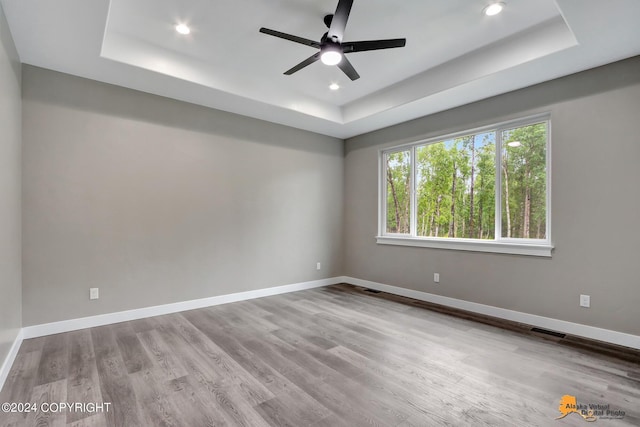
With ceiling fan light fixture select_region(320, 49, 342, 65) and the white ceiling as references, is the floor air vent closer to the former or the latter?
the white ceiling

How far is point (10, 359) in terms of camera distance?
94.6 inches

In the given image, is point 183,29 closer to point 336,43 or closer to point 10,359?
point 336,43

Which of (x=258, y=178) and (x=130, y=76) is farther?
(x=258, y=178)

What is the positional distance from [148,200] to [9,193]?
1250mm

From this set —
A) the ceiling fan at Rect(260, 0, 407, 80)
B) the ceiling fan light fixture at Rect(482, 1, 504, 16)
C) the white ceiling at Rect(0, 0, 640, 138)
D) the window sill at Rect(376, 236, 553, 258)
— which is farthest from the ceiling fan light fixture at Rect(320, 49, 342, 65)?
the window sill at Rect(376, 236, 553, 258)

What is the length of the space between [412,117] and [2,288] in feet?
15.3

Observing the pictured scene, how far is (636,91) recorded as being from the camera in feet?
9.20

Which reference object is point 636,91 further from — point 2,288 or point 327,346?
point 2,288

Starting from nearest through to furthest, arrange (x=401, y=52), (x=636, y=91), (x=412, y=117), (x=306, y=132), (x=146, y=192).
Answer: (x=636, y=91)
(x=401, y=52)
(x=146, y=192)
(x=412, y=117)
(x=306, y=132)

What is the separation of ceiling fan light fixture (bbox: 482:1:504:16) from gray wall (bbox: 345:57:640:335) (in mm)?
1210

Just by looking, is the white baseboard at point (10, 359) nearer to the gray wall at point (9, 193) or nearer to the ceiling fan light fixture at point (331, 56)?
the gray wall at point (9, 193)

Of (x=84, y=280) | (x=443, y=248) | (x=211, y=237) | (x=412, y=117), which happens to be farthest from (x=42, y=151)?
(x=443, y=248)

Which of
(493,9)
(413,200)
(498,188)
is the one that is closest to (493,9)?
(493,9)

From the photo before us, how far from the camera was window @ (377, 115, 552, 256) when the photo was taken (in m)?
3.46
